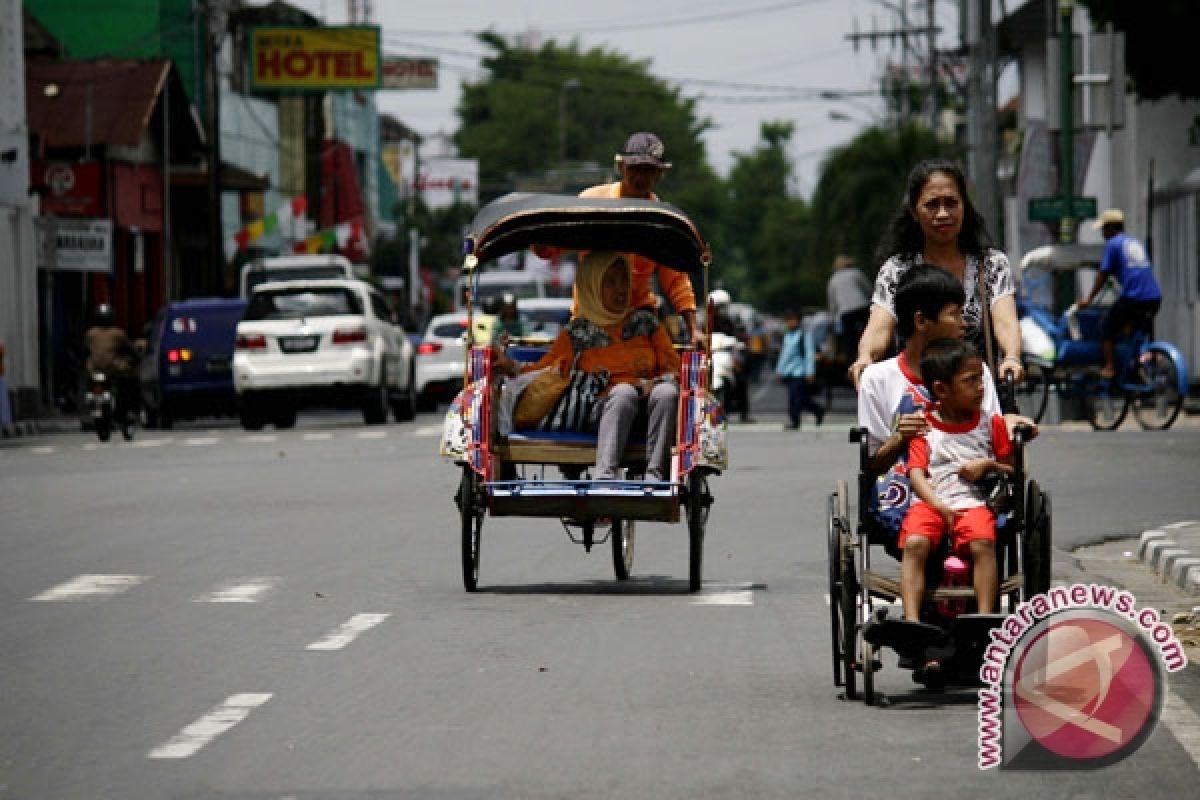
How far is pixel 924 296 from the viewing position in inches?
388

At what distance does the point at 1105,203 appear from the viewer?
5156cm

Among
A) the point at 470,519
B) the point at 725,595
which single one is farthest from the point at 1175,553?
the point at 470,519

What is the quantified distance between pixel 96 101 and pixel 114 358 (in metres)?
23.9

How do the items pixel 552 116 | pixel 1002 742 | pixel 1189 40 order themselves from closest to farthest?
pixel 1002 742 → pixel 1189 40 → pixel 552 116

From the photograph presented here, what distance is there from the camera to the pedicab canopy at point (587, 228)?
14281mm

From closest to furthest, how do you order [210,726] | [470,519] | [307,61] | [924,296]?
[210,726] → [924,296] → [470,519] → [307,61]

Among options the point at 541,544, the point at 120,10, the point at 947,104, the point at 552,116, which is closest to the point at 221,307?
the point at 541,544

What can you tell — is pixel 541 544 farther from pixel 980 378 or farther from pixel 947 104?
pixel 947 104

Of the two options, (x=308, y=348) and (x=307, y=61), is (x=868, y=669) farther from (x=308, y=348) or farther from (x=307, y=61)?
(x=307, y=61)

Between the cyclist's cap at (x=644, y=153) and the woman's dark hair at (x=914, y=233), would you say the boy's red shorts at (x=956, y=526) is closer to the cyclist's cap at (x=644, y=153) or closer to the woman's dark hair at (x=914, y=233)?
the woman's dark hair at (x=914, y=233)

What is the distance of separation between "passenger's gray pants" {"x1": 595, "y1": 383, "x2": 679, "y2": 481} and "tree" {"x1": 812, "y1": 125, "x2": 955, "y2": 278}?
189 feet

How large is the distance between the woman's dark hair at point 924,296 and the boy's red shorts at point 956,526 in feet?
2.35

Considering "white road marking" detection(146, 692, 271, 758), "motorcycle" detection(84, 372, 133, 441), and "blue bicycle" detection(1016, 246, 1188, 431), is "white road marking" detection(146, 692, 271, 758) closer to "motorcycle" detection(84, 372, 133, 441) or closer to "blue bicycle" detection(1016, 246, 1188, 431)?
"blue bicycle" detection(1016, 246, 1188, 431)

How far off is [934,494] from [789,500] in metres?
10.5
